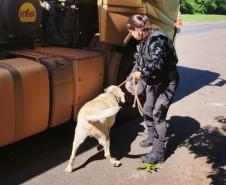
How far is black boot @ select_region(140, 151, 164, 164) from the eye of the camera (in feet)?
15.4

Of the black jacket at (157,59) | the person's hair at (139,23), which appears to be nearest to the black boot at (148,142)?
the black jacket at (157,59)

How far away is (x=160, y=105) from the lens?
4676mm

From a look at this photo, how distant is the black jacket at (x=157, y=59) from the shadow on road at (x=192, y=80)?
306 centimetres

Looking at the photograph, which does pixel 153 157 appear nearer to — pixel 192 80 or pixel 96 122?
pixel 96 122

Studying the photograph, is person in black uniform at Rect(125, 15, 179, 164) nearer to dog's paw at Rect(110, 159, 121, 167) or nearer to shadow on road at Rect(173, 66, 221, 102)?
dog's paw at Rect(110, 159, 121, 167)

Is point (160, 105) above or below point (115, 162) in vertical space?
above

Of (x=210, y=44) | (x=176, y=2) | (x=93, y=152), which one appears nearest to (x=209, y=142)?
(x=93, y=152)

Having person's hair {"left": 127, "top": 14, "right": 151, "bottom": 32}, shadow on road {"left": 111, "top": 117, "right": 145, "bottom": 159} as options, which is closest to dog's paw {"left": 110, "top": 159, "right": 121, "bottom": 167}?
shadow on road {"left": 111, "top": 117, "right": 145, "bottom": 159}

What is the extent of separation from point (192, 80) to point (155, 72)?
206 inches

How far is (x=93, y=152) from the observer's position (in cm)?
496

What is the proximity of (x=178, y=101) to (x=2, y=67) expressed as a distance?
13.9 feet

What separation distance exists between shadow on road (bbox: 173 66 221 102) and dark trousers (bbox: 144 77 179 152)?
111 inches

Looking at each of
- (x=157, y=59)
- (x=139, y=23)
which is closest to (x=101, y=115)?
(x=157, y=59)

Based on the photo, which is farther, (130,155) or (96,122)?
(130,155)
